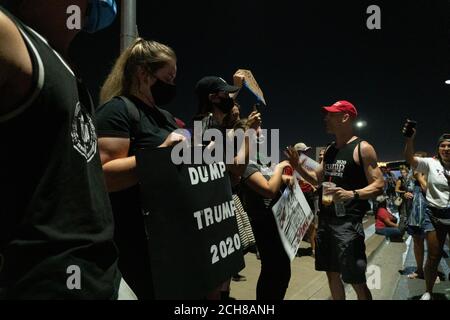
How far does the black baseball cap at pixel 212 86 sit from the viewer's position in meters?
2.66

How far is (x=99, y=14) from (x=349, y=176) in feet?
9.74

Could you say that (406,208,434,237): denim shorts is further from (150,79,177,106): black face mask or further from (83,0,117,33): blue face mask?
(83,0,117,33): blue face mask

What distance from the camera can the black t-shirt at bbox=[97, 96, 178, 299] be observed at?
5.78ft

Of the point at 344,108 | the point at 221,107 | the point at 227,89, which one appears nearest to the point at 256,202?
the point at 221,107

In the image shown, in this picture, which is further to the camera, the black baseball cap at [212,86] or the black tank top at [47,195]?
the black baseball cap at [212,86]

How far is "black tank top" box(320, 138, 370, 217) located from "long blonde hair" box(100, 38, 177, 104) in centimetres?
243

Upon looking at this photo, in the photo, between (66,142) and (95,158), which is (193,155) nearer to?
(95,158)

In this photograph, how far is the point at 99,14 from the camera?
175 cm

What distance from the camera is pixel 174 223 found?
1.77 metres

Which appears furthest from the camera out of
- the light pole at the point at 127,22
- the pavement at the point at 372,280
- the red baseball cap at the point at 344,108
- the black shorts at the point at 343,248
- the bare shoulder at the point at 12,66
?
the pavement at the point at 372,280

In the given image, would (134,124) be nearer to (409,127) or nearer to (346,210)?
(346,210)

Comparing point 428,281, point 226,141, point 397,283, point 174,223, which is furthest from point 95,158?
point 397,283

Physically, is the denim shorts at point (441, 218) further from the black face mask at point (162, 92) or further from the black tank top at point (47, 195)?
the black tank top at point (47, 195)

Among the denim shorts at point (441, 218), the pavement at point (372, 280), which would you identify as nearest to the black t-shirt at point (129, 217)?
the pavement at point (372, 280)
